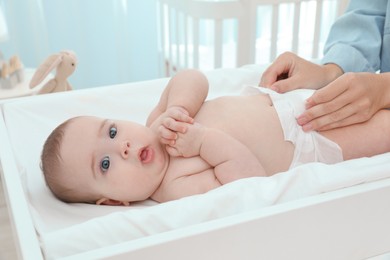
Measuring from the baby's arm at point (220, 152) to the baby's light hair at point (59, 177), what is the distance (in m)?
0.19

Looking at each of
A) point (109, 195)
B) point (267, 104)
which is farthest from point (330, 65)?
point (109, 195)

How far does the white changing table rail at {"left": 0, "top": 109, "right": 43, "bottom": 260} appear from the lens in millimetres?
577

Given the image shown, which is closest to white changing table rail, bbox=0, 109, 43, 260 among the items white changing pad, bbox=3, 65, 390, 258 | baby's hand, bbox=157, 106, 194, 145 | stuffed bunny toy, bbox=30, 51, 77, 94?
white changing pad, bbox=3, 65, 390, 258

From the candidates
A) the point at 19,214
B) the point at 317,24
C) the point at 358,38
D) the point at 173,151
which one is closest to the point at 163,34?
the point at 317,24

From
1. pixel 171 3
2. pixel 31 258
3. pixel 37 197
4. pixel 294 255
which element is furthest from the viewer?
pixel 171 3

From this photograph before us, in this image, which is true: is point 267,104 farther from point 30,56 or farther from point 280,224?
point 30,56

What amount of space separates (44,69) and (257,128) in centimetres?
75

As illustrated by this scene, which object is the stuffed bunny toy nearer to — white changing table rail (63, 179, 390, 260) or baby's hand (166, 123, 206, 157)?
baby's hand (166, 123, 206, 157)

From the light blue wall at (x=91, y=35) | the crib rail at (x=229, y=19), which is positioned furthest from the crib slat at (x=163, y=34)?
the light blue wall at (x=91, y=35)

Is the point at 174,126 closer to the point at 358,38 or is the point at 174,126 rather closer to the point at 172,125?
the point at 172,125

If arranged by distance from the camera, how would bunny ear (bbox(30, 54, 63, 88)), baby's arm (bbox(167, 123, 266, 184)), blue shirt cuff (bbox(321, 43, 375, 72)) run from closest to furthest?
baby's arm (bbox(167, 123, 266, 184))
blue shirt cuff (bbox(321, 43, 375, 72))
bunny ear (bbox(30, 54, 63, 88))

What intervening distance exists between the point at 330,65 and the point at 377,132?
10.8 inches

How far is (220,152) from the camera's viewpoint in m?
0.92

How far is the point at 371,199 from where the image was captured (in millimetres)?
691
